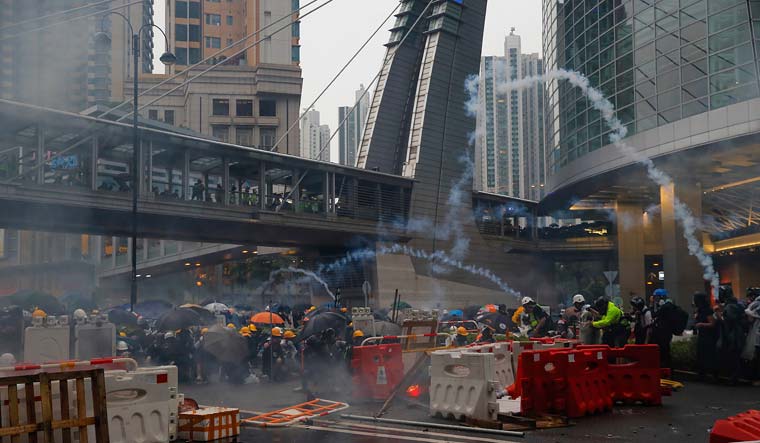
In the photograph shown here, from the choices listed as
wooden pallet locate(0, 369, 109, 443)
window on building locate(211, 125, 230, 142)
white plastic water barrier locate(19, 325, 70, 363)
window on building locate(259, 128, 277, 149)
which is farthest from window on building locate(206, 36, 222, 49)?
wooden pallet locate(0, 369, 109, 443)

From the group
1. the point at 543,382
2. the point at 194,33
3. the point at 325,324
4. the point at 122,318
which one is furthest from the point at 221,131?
the point at 543,382

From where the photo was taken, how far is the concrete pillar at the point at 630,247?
4912 cm

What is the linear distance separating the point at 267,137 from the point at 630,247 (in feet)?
171

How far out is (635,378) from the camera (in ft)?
42.7

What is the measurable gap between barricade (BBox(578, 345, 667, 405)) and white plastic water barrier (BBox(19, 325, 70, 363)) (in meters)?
10.8

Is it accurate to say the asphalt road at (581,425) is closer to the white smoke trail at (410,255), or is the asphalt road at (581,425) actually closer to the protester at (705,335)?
the protester at (705,335)

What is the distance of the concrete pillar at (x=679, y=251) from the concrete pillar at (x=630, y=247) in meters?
8.65

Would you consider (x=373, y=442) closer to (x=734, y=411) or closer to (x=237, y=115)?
(x=734, y=411)

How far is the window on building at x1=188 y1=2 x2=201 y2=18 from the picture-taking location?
107 m

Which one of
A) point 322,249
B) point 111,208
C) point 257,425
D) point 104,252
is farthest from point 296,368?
point 104,252

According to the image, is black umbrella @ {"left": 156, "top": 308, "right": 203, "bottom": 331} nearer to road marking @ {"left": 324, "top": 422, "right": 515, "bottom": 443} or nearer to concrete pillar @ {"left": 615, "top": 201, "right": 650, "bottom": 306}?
road marking @ {"left": 324, "top": 422, "right": 515, "bottom": 443}

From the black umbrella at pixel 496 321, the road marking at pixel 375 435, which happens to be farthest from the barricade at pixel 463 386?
the black umbrella at pixel 496 321

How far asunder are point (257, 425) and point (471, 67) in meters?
47.4

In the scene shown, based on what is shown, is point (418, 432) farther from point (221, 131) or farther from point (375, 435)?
point (221, 131)
